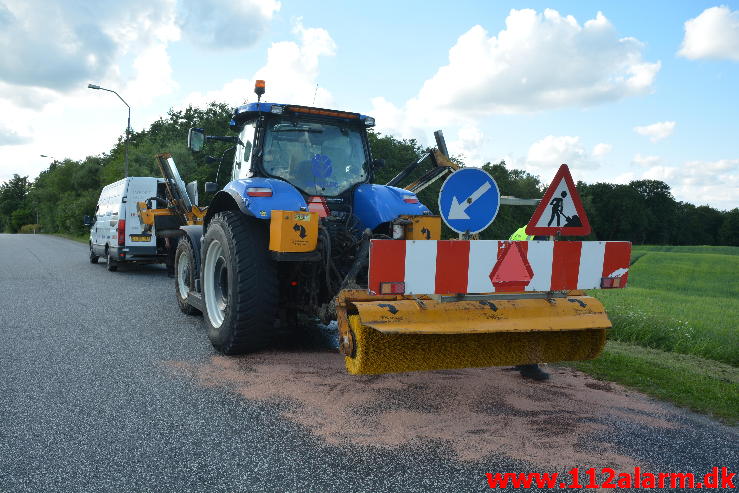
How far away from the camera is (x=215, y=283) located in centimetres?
641

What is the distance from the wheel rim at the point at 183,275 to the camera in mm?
7879

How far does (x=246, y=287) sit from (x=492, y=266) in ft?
7.85

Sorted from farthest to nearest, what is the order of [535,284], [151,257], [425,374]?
[151,257] < [425,374] < [535,284]

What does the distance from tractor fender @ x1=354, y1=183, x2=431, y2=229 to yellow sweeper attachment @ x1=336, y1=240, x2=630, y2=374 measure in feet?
6.58

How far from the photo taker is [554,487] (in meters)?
3.05

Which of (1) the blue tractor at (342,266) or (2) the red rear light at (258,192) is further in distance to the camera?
(2) the red rear light at (258,192)

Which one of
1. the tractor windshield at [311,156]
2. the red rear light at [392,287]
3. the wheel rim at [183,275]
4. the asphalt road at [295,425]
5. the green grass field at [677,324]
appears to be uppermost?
the tractor windshield at [311,156]

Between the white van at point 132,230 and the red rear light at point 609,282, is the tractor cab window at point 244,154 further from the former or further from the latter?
the white van at point 132,230

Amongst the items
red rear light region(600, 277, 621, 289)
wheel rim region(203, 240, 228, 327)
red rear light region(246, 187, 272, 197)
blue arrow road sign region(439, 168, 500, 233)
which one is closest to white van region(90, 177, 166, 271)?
wheel rim region(203, 240, 228, 327)

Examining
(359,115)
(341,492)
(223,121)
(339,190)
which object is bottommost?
(341,492)

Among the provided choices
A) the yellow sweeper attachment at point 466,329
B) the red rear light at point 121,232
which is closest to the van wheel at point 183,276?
the yellow sweeper attachment at point 466,329

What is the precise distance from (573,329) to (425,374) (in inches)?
58.8

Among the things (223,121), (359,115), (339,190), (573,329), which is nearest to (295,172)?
(339,190)

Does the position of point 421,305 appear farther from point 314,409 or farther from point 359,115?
point 359,115
